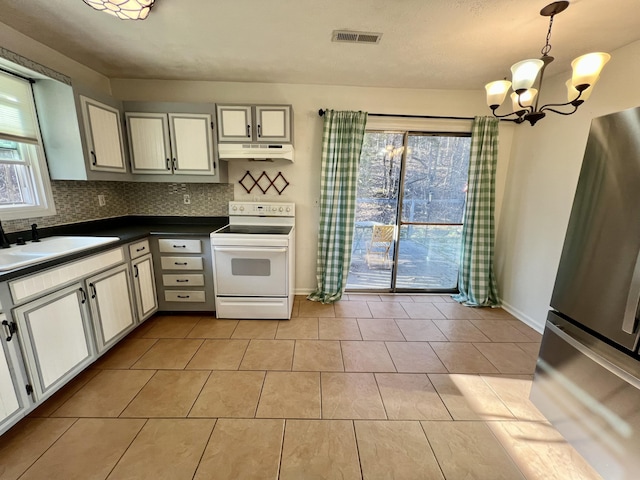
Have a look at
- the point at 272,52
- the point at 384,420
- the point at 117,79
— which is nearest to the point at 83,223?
the point at 117,79

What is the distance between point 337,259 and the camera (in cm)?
321

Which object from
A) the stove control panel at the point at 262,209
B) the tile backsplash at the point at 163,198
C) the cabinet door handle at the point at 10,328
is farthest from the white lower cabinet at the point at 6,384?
the stove control panel at the point at 262,209

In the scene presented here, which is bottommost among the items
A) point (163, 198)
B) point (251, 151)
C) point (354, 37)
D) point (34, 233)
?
point (34, 233)

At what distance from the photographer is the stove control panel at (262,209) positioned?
10.1 feet

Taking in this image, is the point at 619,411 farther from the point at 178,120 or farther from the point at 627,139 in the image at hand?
the point at 178,120

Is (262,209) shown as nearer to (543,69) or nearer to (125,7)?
(125,7)

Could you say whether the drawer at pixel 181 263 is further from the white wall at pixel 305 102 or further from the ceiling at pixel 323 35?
the ceiling at pixel 323 35

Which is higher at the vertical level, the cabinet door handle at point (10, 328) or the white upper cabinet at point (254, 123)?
the white upper cabinet at point (254, 123)

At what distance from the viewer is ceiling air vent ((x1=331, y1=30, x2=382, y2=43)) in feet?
6.31

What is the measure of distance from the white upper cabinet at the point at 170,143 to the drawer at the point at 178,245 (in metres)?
0.74

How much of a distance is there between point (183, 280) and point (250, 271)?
721 mm

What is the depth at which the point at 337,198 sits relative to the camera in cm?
306

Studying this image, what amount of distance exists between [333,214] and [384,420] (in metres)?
2.08

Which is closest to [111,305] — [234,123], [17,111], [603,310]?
[17,111]
